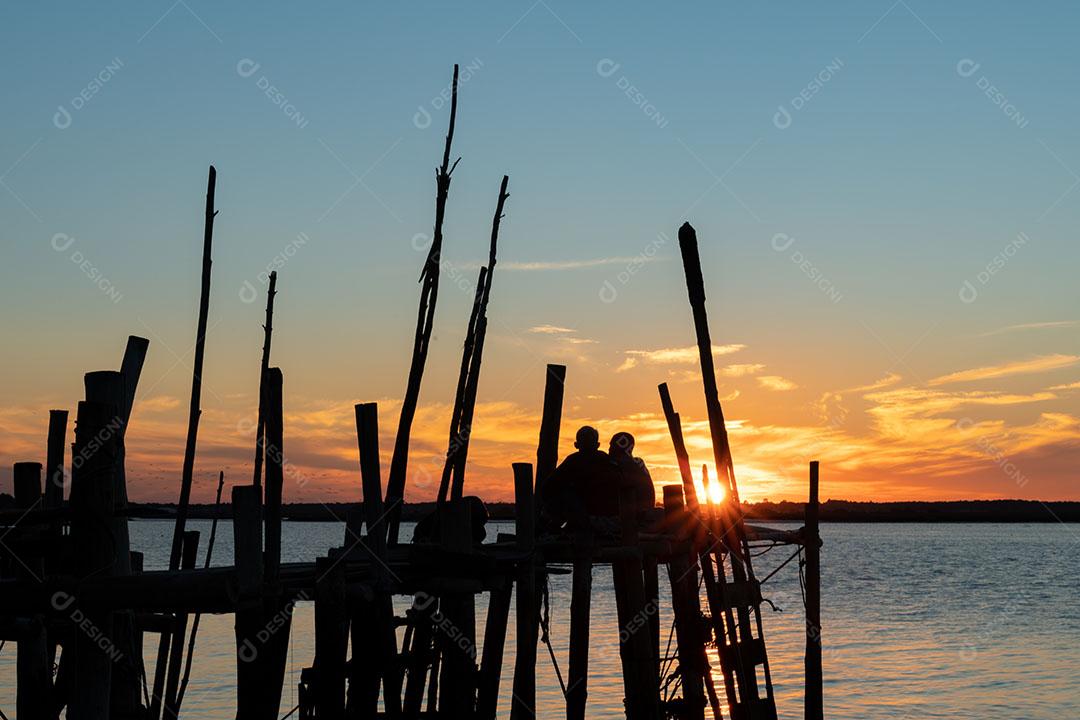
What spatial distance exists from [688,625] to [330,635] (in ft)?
20.6

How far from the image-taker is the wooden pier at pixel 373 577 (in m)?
7.27

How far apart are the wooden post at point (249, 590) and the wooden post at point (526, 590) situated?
3480 mm

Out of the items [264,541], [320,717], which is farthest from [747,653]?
[264,541]

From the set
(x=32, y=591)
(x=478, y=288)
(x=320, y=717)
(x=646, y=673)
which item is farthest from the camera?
(x=478, y=288)

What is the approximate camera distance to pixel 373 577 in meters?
9.10

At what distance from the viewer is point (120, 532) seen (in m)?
7.40

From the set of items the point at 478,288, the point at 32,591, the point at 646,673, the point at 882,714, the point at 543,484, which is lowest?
the point at 882,714

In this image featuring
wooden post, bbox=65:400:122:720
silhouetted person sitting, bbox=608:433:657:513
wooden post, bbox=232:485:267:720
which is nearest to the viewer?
wooden post, bbox=65:400:122:720

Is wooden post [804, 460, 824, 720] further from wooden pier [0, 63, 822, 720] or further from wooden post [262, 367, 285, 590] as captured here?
wooden post [262, 367, 285, 590]

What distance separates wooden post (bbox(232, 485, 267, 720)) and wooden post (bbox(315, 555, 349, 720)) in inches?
27.3

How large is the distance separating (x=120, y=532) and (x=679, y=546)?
24.8 feet

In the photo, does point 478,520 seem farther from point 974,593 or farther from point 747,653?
point 974,593

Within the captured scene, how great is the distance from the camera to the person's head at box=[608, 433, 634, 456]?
1377 centimetres

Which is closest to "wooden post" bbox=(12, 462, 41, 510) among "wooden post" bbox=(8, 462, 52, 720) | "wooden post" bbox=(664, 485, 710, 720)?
"wooden post" bbox=(8, 462, 52, 720)
